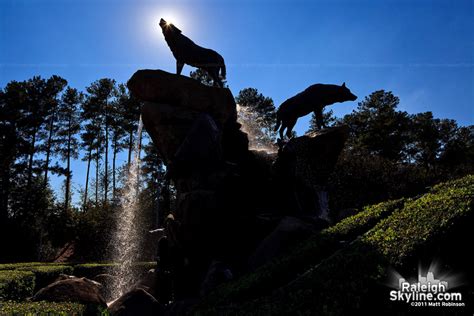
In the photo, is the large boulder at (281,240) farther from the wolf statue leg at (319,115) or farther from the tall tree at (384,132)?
the tall tree at (384,132)

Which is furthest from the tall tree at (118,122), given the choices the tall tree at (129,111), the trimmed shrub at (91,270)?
the trimmed shrub at (91,270)

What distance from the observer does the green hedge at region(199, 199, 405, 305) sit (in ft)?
19.8

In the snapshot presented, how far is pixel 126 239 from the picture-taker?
26.6m

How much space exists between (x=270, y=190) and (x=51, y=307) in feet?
24.1

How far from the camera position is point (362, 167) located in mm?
28281

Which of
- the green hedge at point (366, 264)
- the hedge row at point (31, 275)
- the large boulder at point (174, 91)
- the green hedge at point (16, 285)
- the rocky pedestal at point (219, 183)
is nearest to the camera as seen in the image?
the green hedge at point (366, 264)

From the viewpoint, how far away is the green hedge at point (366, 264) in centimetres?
378

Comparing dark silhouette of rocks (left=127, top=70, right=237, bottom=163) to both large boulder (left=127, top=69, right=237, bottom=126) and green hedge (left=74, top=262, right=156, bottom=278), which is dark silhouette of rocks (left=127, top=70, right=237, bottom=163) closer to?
large boulder (left=127, top=69, right=237, bottom=126)

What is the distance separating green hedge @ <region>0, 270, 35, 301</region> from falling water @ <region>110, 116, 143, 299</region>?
375 cm

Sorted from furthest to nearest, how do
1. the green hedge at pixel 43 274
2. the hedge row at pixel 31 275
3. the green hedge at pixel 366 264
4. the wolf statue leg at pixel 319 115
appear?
the green hedge at pixel 43 274 → the wolf statue leg at pixel 319 115 → the hedge row at pixel 31 275 → the green hedge at pixel 366 264

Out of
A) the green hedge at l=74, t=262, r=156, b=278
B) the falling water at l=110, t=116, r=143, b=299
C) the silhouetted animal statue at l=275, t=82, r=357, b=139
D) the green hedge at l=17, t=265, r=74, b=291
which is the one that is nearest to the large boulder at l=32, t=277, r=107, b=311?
the falling water at l=110, t=116, r=143, b=299

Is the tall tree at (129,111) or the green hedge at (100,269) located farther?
the tall tree at (129,111)

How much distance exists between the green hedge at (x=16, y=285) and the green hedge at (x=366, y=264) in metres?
9.05

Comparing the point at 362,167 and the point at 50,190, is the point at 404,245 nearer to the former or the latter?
the point at 362,167
